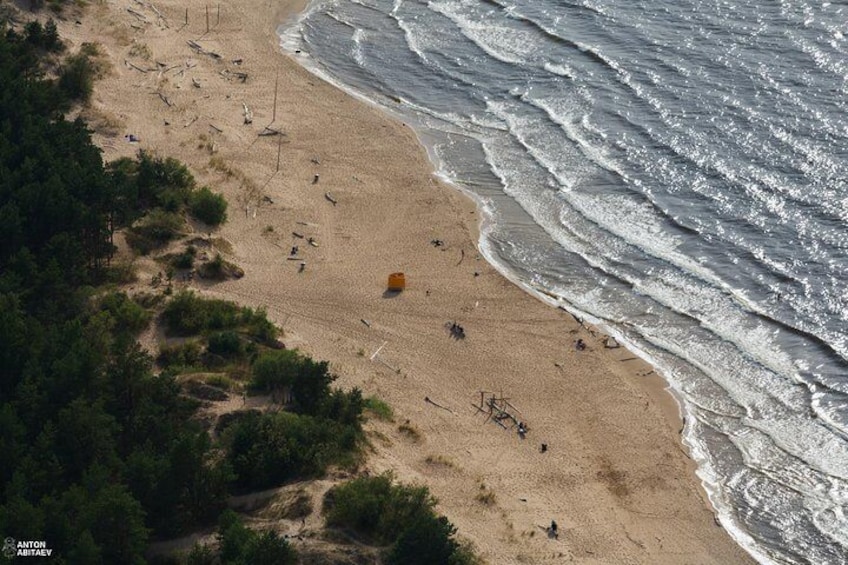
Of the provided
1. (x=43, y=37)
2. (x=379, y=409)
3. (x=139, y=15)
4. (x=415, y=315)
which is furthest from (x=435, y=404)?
(x=139, y=15)

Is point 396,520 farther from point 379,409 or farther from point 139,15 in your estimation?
point 139,15

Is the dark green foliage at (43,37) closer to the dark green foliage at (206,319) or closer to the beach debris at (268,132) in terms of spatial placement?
the beach debris at (268,132)

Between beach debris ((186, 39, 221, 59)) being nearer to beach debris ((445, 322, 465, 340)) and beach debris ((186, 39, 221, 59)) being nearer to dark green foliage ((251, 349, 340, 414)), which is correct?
beach debris ((445, 322, 465, 340))

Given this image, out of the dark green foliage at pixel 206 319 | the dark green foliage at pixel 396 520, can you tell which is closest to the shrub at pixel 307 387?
the dark green foliage at pixel 396 520

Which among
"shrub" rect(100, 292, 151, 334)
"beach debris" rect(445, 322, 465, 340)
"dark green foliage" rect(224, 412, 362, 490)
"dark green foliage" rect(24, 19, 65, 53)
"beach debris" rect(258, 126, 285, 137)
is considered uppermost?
"dark green foliage" rect(24, 19, 65, 53)

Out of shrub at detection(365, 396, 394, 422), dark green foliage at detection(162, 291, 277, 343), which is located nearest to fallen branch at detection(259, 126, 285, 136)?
dark green foliage at detection(162, 291, 277, 343)
